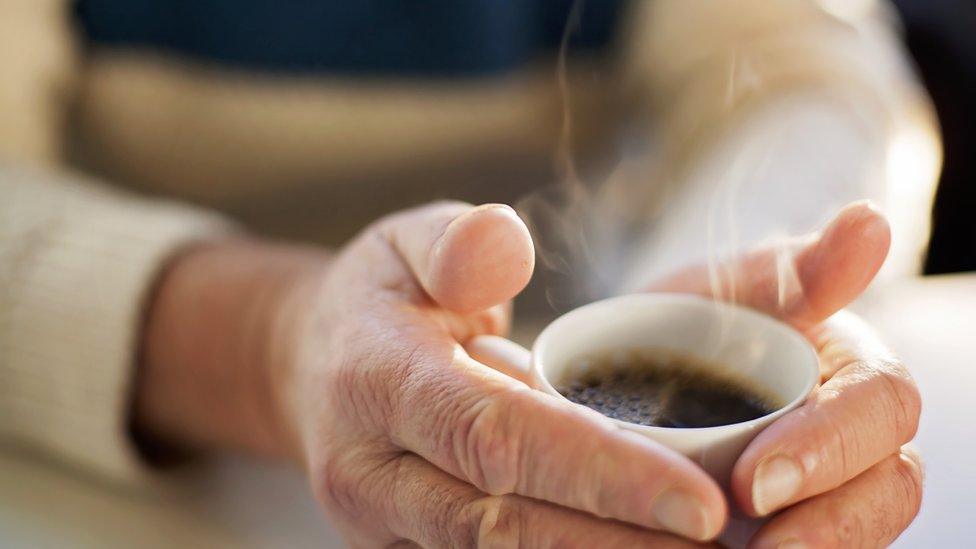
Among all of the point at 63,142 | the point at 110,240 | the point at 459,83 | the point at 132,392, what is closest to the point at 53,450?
the point at 132,392

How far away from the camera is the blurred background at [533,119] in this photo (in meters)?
1.09

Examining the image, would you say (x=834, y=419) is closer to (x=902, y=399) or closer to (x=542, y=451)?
(x=902, y=399)

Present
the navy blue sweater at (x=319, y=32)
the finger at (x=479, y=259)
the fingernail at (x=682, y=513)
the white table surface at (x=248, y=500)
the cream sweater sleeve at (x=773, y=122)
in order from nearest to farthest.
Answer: the fingernail at (x=682, y=513) → the finger at (x=479, y=259) → the white table surface at (x=248, y=500) → the cream sweater sleeve at (x=773, y=122) → the navy blue sweater at (x=319, y=32)

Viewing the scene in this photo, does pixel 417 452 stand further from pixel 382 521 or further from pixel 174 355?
pixel 174 355

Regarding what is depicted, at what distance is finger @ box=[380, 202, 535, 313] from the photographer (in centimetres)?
57

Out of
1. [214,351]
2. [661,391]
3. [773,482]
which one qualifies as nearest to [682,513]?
[773,482]

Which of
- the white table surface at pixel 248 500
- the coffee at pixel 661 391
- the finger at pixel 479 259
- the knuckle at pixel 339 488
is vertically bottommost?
the white table surface at pixel 248 500

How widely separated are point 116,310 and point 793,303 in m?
0.66

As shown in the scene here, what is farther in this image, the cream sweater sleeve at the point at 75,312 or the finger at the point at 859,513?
the cream sweater sleeve at the point at 75,312

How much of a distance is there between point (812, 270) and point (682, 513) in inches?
9.5

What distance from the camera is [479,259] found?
57 cm

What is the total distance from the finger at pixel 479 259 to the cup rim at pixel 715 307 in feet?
0.16

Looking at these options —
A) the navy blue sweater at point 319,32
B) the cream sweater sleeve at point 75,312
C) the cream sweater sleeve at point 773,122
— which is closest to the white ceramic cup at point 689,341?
the cream sweater sleeve at point 773,122

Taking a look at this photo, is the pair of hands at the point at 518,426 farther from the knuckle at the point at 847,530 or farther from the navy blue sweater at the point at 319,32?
the navy blue sweater at the point at 319,32
